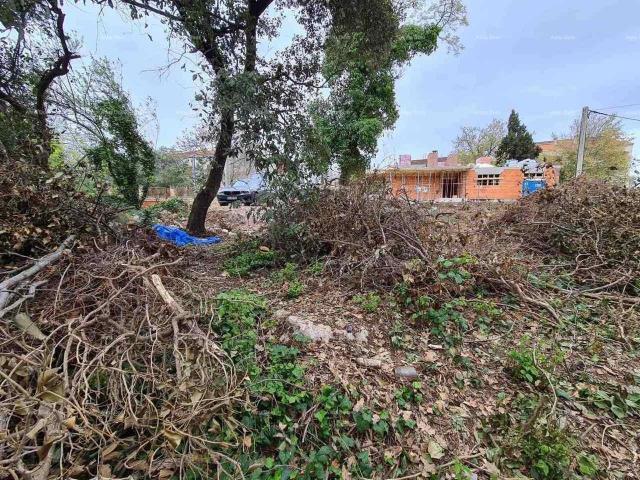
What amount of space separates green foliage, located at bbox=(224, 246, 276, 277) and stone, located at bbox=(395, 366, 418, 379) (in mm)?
2229

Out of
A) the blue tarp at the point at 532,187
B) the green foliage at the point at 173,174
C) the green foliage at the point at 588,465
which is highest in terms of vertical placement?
the green foliage at the point at 173,174

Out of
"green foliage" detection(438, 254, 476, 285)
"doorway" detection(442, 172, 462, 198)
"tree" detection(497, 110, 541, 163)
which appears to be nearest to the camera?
"green foliage" detection(438, 254, 476, 285)

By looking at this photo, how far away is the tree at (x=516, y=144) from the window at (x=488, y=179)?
26.6 feet

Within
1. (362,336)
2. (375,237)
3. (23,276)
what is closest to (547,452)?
(362,336)

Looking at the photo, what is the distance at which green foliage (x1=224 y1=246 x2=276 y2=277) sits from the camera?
398 centimetres

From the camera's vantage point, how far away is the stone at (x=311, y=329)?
2.50 meters

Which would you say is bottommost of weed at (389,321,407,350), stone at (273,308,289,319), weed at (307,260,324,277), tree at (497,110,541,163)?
weed at (389,321,407,350)

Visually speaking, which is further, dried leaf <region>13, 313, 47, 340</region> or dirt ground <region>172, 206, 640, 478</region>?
dried leaf <region>13, 313, 47, 340</region>

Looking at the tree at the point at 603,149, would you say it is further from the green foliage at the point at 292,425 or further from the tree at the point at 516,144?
the green foliage at the point at 292,425

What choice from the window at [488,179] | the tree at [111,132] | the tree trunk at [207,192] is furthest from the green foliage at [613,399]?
the window at [488,179]

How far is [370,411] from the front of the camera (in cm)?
198

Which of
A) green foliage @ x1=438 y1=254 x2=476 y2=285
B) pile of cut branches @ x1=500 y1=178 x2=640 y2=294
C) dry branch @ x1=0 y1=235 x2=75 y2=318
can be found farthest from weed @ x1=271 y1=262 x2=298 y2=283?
pile of cut branches @ x1=500 y1=178 x2=640 y2=294

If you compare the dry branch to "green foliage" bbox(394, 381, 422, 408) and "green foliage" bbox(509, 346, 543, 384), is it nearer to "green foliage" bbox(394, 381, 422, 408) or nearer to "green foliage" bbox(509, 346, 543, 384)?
"green foliage" bbox(394, 381, 422, 408)

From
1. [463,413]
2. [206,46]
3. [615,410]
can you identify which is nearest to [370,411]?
[463,413]
